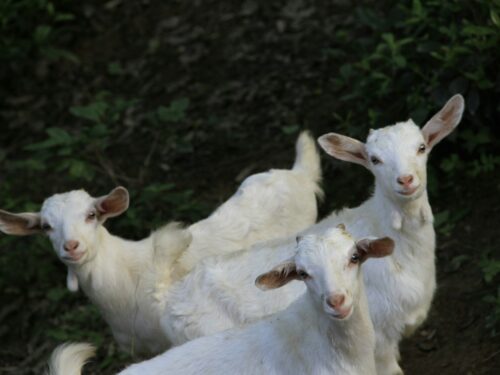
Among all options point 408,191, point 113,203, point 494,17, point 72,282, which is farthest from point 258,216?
point 494,17

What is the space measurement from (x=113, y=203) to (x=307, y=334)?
2164 mm

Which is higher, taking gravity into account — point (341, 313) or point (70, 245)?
point (341, 313)

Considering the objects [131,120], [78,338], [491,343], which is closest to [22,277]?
[78,338]

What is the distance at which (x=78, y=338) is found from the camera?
782cm

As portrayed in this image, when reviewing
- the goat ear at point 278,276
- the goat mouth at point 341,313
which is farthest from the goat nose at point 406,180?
the goat mouth at point 341,313

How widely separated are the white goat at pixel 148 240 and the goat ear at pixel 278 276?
1386 millimetres

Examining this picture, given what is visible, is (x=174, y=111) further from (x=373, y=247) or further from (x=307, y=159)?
(x=373, y=247)

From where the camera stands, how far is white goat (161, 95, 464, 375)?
568 cm

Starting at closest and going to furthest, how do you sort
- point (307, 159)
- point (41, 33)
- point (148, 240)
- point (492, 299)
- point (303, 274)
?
point (303, 274)
point (492, 299)
point (148, 240)
point (307, 159)
point (41, 33)

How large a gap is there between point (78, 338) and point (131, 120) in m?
2.88

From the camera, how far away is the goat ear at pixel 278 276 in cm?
496

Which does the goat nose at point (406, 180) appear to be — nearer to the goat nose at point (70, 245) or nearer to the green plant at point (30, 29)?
the goat nose at point (70, 245)

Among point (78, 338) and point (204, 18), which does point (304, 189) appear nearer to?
point (78, 338)

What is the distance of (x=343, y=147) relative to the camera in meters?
6.02
